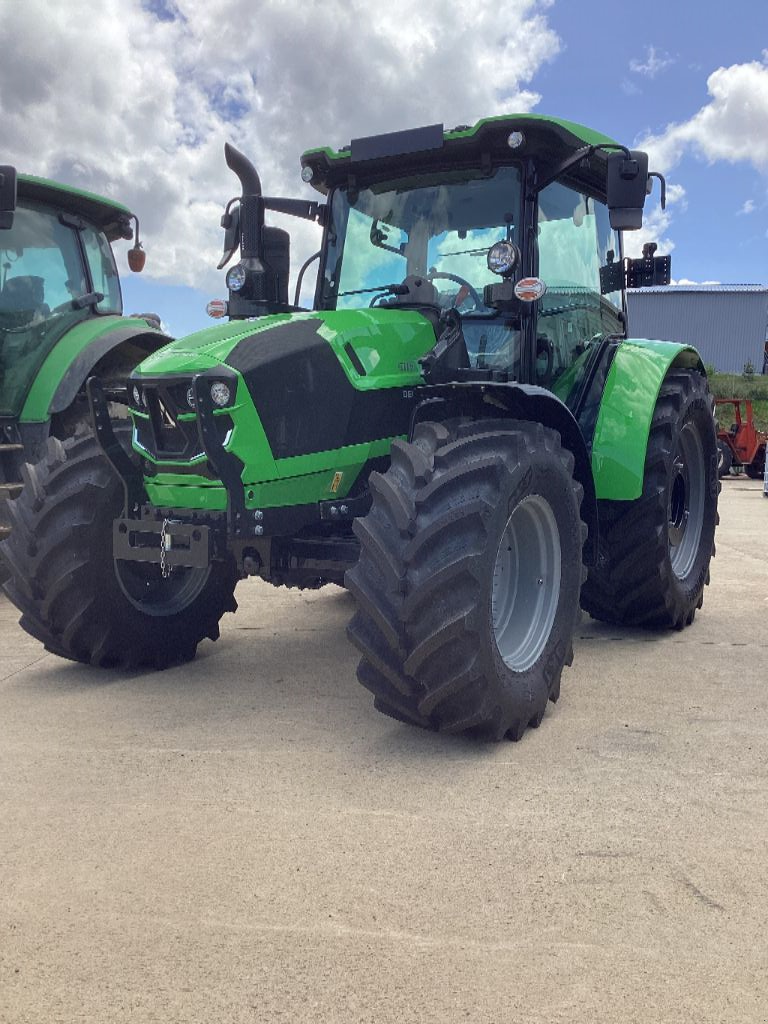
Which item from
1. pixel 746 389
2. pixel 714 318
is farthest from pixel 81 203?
pixel 714 318

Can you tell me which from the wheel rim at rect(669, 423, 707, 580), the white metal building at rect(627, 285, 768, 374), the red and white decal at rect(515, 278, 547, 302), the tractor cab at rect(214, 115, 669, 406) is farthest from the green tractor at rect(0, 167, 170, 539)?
the white metal building at rect(627, 285, 768, 374)

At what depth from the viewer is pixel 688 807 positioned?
3041 mm

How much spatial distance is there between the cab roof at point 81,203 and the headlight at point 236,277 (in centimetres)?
259

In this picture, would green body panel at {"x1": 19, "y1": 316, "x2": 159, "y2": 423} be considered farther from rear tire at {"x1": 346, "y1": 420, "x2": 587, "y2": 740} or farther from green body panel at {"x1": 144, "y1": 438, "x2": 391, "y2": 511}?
rear tire at {"x1": 346, "y1": 420, "x2": 587, "y2": 740}

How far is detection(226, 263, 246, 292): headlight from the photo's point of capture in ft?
15.6

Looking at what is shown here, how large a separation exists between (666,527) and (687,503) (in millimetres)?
955

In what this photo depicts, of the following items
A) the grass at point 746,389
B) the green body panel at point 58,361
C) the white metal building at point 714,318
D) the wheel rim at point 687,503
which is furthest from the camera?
the white metal building at point 714,318

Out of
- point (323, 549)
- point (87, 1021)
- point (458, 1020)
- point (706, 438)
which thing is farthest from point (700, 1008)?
point (706, 438)

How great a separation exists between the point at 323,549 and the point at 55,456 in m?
1.38

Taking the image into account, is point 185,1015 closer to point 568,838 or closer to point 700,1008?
point 700,1008

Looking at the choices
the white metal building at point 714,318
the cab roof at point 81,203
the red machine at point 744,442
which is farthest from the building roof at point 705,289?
the cab roof at point 81,203

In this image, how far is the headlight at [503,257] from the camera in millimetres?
4215

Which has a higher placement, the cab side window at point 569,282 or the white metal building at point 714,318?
the white metal building at point 714,318

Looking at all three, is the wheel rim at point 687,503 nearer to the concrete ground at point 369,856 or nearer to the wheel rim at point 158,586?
the concrete ground at point 369,856
